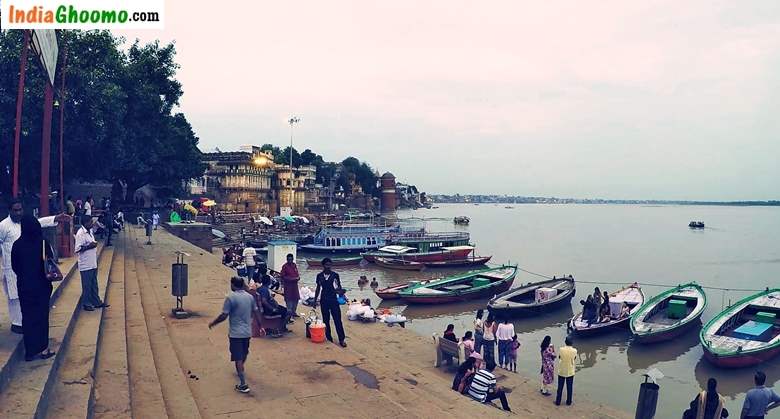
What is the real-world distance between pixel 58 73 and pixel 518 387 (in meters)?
17.6

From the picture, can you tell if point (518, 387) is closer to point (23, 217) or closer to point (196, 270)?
point (23, 217)

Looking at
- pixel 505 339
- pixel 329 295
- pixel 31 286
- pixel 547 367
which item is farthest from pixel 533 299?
pixel 31 286

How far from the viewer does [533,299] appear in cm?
2450

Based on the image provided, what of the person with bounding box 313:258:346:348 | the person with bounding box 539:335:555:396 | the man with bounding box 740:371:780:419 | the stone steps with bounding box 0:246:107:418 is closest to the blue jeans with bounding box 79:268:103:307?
the stone steps with bounding box 0:246:107:418

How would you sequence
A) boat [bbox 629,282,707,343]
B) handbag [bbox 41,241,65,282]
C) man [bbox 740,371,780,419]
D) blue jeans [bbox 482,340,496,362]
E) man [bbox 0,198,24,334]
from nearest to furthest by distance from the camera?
man [bbox 0,198,24,334], handbag [bbox 41,241,65,282], man [bbox 740,371,780,419], blue jeans [bbox 482,340,496,362], boat [bbox 629,282,707,343]

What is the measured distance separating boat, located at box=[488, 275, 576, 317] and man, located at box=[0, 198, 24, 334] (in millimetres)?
18465

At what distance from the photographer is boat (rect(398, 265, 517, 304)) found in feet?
79.7

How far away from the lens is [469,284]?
27953 mm

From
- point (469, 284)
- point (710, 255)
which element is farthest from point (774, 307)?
point (710, 255)

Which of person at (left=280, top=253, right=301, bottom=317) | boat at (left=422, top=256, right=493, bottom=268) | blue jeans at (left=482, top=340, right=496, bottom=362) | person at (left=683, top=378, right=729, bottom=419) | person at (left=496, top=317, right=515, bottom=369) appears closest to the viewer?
person at (left=683, top=378, right=729, bottom=419)

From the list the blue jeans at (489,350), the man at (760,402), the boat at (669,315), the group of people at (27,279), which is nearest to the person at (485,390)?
the blue jeans at (489,350)

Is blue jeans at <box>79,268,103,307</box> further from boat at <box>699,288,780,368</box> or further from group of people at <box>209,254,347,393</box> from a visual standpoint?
boat at <box>699,288,780,368</box>

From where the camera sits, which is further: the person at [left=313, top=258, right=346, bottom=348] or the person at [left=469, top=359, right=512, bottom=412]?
the person at [left=313, top=258, right=346, bottom=348]

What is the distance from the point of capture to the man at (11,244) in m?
5.24
